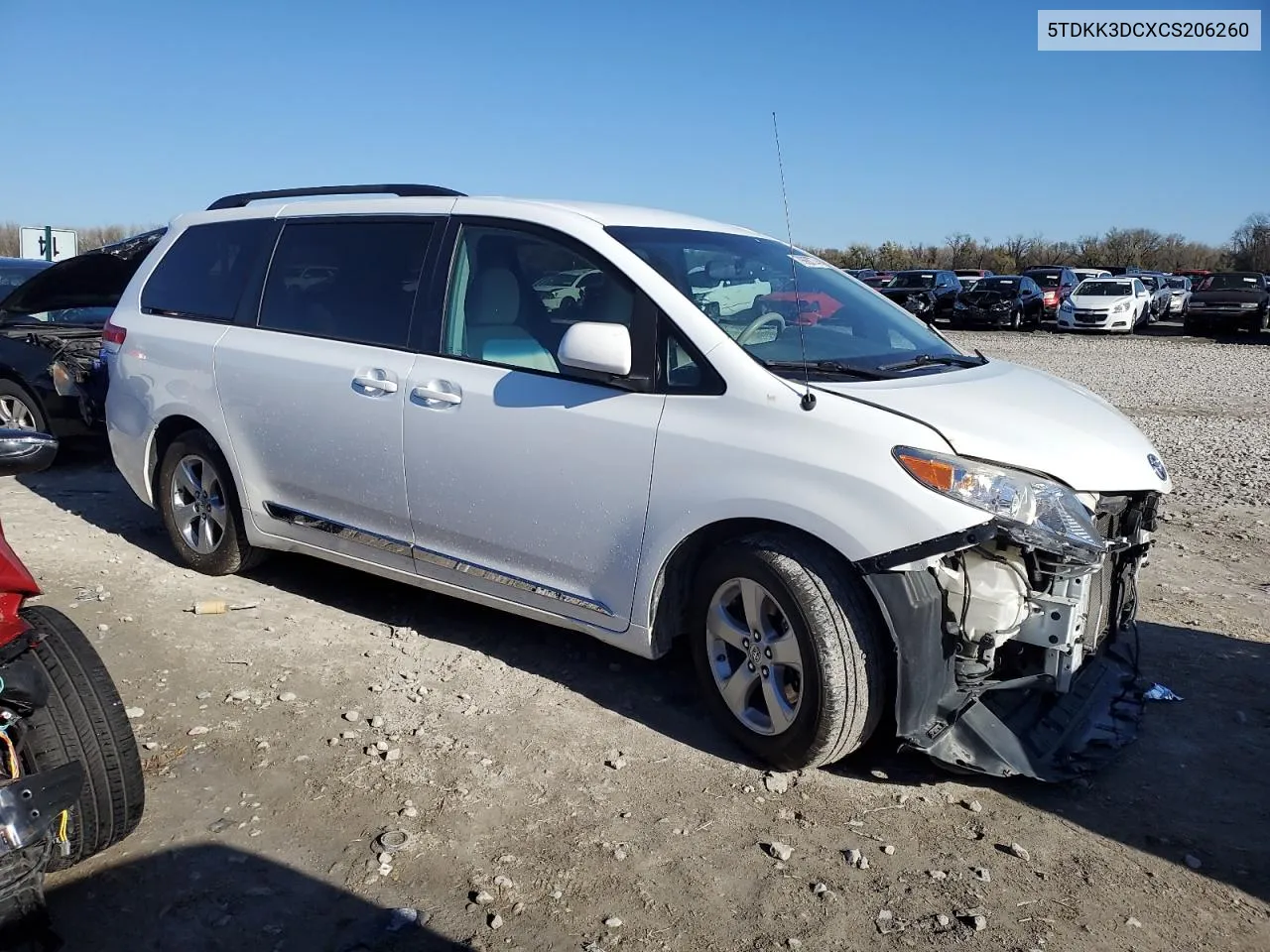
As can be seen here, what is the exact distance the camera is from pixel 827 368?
12.5ft

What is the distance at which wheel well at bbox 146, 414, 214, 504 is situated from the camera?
18.0ft

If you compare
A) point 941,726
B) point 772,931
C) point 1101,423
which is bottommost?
point 772,931

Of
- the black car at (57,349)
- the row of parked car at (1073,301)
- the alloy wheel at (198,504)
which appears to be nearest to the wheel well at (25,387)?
the black car at (57,349)

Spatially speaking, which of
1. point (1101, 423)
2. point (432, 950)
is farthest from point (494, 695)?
point (1101, 423)

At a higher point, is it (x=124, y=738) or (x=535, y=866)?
(x=124, y=738)

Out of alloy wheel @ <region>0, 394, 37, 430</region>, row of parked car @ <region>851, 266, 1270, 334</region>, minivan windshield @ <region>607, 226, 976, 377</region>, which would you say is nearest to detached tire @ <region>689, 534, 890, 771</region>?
minivan windshield @ <region>607, 226, 976, 377</region>

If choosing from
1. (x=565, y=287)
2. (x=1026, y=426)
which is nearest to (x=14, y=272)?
(x=565, y=287)

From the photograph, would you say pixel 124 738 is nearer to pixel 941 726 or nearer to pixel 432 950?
pixel 432 950

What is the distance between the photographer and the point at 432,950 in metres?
2.71

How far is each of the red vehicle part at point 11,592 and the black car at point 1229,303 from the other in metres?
32.6

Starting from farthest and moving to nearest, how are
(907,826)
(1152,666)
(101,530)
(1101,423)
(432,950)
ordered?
(101,530) → (1152,666) → (1101,423) → (907,826) → (432,950)

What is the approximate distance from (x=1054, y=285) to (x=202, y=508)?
3247 cm

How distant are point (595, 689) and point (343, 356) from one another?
5.98 feet

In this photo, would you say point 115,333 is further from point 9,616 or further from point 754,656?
point 754,656
